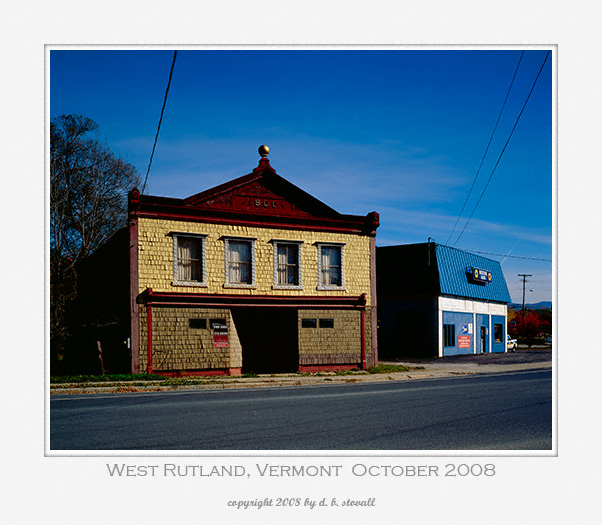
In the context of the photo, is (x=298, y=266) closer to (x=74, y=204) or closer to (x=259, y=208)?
(x=259, y=208)

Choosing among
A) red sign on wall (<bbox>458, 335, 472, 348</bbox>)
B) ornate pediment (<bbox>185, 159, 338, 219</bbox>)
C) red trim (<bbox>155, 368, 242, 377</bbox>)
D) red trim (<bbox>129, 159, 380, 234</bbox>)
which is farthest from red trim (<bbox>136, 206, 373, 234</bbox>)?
red sign on wall (<bbox>458, 335, 472, 348</bbox>)

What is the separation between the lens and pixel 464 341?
A: 3944cm

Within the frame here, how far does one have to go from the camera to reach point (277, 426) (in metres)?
10.2

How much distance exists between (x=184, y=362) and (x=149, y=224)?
5.10 m

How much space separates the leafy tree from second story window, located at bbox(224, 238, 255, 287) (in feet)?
16.9

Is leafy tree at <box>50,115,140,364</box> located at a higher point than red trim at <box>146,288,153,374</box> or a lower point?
higher

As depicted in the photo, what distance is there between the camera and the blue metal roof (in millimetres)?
37531

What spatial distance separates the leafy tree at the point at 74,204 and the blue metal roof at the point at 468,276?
68.1 ft

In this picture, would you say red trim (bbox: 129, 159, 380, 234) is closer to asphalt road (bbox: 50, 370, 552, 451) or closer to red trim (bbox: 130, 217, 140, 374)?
red trim (bbox: 130, 217, 140, 374)

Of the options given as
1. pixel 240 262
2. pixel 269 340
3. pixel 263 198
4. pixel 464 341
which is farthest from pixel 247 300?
pixel 464 341

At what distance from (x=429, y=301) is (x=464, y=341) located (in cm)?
469

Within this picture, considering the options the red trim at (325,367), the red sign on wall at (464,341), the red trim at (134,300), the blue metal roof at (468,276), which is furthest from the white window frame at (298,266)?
the red sign on wall at (464,341)

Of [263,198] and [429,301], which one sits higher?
[263,198]
